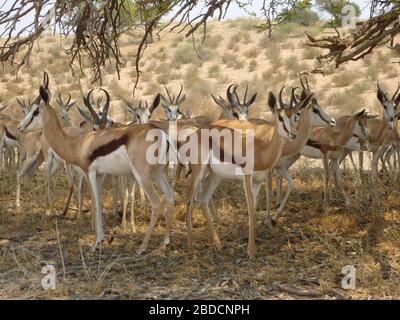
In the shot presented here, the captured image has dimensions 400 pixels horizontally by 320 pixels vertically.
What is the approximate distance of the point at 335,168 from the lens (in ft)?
32.0

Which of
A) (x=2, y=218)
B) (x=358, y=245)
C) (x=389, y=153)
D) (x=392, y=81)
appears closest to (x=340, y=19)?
(x=358, y=245)

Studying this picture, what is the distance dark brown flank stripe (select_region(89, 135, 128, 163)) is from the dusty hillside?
10.5 m

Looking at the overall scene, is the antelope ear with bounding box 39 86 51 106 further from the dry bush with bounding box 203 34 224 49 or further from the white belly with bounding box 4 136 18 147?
the dry bush with bounding box 203 34 224 49

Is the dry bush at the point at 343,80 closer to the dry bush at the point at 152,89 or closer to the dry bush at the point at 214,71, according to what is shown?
the dry bush at the point at 214,71

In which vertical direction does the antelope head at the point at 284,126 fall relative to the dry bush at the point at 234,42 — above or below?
below

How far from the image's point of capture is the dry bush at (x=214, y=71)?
82.5ft

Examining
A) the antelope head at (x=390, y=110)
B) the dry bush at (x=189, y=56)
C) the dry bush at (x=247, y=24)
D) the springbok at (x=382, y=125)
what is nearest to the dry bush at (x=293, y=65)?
the dry bush at (x=189, y=56)

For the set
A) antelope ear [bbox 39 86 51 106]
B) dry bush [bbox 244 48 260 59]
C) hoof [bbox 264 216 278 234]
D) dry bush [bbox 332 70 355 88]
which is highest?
dry bush [bbox 244 48 260 59]

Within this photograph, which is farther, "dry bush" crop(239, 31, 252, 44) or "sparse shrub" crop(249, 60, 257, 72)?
"dry bush" crop(239, 31, 252, 44)

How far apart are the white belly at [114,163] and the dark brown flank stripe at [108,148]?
0.03 m

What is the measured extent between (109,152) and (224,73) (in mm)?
19282

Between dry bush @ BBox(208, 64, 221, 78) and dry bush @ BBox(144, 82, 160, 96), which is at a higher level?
dry bush @ BBox(208, 64, 221, 78)

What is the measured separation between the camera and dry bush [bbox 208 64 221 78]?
2516 cm

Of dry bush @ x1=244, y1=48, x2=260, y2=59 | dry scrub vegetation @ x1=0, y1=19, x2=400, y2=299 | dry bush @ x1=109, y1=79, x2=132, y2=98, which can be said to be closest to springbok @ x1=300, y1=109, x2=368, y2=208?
dry scrub vegetation @ x1=0, y1=19, x2=400, y2=299
